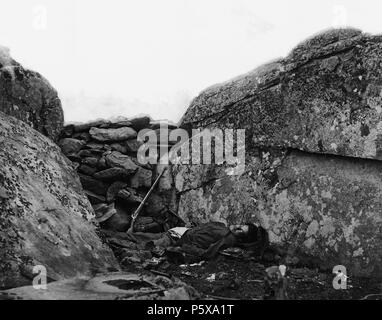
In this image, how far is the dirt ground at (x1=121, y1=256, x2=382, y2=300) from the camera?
5.40 m

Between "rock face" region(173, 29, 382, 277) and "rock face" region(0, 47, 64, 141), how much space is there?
2.53 meters

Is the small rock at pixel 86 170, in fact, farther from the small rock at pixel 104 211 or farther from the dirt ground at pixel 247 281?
the dirt ground at pixel 247 281

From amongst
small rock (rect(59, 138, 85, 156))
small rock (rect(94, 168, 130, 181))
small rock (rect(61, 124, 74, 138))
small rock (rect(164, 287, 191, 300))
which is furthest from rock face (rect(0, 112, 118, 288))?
small rock (rect(164, 287, 191, 300))

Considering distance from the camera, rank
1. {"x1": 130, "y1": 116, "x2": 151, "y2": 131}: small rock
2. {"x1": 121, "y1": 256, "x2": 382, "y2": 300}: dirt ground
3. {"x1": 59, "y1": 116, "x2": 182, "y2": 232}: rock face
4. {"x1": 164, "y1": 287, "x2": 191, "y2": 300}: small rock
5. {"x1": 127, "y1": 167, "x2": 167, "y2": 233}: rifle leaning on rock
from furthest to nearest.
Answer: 1. {"x1": 130, "y1": 116, "x2": 151, "y2": 131}: small rock
2. {"x1": 59, "y1": 116, "x2": 182, "y2": 232}: rock face
3. {"x1": 127, "y1": 167, "x2": 167, "y2": 233}: rifle leaning on rock
4. {"x1": 121, "y1": 256, "x2": 382, "y2": 300}: dirt ground
5. {"x1": 164, "y1": 287, "x2": 191, "y2": 300}: small rock

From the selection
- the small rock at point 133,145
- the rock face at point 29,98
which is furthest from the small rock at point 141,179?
the rock face at point 29,98

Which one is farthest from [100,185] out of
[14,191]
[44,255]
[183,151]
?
[44,255]

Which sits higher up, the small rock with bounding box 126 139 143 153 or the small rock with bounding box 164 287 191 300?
the small rock with bounding box 126 139 143 153

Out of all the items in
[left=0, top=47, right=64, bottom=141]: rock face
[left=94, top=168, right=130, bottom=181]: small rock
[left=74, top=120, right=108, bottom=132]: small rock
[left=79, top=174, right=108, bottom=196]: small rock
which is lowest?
[left=79, top=174, right=108, bottom=196]: small rock

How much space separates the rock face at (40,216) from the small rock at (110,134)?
1.34 metres

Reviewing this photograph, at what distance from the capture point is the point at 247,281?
584 cm

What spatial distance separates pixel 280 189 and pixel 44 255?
3358 mm

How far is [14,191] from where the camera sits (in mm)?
5789

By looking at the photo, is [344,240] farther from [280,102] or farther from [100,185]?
[100,185]

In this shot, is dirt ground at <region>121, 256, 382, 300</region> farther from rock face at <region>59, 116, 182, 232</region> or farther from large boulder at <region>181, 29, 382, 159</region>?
rock face at <region>59, 116, 182, 232</region>
